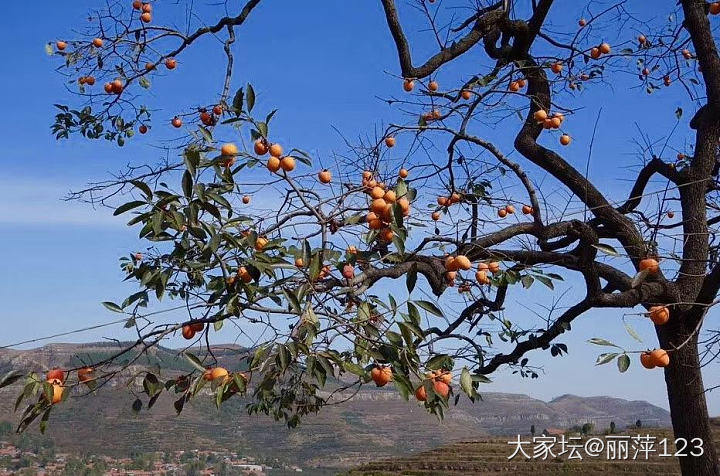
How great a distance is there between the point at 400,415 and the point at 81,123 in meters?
37.3

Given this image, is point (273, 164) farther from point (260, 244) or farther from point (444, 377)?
point (444, 377)

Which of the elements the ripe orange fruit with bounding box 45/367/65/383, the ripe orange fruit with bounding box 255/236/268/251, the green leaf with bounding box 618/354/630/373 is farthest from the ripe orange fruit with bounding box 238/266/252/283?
the green leaf with bounding box 618/354/630/373

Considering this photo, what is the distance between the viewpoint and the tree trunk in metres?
2.66

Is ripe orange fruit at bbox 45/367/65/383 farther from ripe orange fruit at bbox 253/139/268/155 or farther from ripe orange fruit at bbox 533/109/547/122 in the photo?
ripe orange fruit at bbox 533/109/547/122

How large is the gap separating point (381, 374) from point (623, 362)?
638mm

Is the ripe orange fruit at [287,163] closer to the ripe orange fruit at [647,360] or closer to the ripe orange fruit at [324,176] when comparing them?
the ripe orange fruit at [324,176]

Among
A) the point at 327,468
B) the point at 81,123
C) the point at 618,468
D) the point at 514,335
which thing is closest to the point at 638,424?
the point at 618,468

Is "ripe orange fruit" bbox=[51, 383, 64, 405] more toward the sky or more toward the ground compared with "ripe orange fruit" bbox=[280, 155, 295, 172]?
more toward the ground

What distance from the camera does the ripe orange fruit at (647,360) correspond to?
192cm

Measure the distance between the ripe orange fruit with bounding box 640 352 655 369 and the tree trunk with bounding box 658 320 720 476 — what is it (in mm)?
806

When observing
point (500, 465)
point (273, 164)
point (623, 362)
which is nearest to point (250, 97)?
point (273, 164)

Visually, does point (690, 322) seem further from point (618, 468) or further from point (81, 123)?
point (618, 468)

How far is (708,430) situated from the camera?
8.86 feet

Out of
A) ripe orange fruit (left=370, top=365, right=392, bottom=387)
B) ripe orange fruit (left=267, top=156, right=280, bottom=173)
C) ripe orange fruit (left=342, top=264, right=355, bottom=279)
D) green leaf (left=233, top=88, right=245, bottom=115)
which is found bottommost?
ripe orange fruit (left=370, top=365, right=392, bottom=387)
